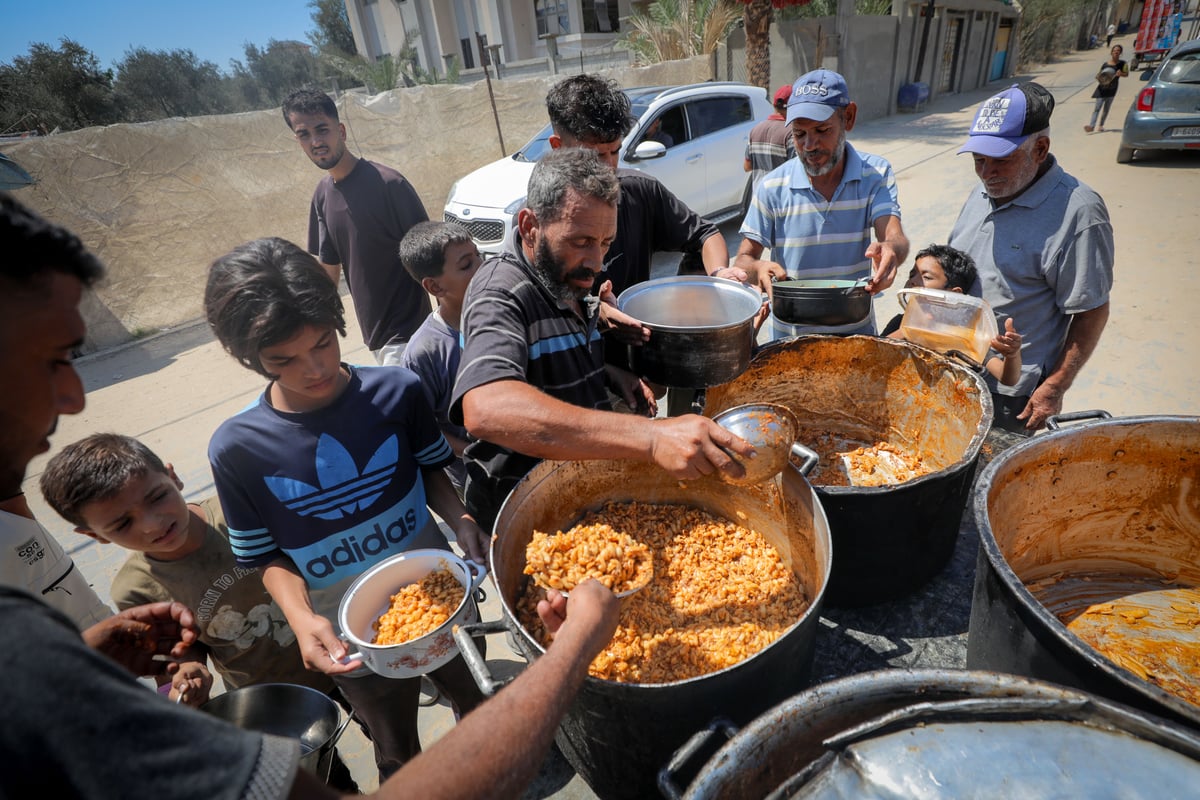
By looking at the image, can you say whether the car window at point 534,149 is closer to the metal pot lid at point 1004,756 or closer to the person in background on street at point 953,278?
the person in background on street at point 953,278

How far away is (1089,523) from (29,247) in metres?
2.54

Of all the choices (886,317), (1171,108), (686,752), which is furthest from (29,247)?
(1171,108)

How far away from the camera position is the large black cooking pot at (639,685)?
1.17 m

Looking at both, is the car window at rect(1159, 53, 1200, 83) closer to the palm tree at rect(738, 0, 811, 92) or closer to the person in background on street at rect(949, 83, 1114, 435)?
the palm tree at rect(738, 0, 811, 92)

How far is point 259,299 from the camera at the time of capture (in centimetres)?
171

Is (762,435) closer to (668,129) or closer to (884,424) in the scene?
(884,424)

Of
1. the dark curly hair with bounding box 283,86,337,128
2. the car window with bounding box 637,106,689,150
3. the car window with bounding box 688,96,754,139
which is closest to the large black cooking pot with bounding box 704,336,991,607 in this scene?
the dark curly hair with bounding box 283,86,337,128

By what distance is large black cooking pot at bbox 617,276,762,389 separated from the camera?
5.81 feet

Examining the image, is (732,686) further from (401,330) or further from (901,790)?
(401,330)

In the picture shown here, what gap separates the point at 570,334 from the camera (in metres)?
1.99

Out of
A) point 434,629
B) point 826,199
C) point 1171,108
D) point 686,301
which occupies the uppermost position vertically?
point 826,199

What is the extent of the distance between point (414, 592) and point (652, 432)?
914 mm

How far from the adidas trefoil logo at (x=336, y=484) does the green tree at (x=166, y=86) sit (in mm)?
38250

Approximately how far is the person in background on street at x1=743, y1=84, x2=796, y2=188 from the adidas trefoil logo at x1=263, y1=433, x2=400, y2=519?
6.02 meters
